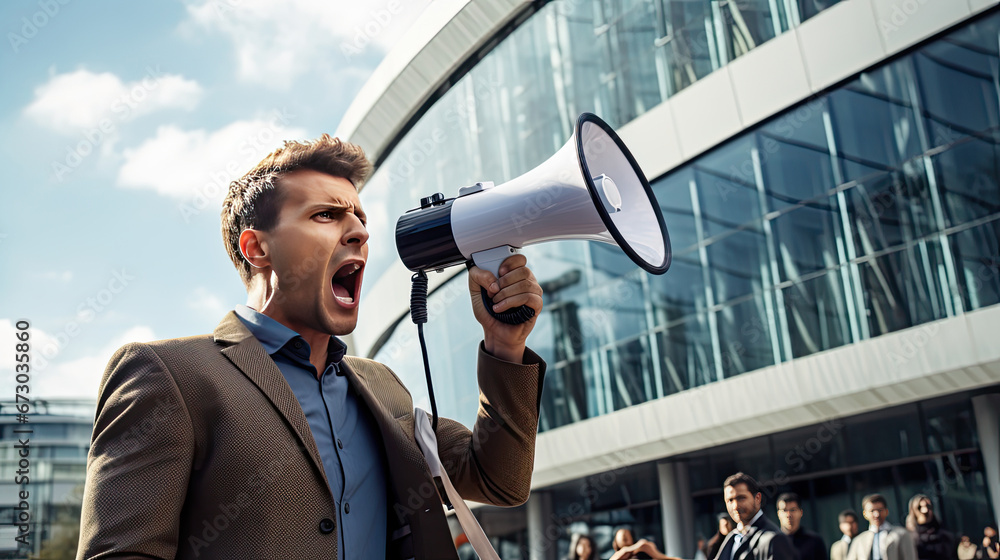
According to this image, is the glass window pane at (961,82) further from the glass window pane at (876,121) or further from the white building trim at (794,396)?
the white building trim at (794,396)

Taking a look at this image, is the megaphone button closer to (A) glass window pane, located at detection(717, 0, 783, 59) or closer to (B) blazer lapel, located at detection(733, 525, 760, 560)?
(B) blazer lapel, located at detection(733, 525, 760, 560)

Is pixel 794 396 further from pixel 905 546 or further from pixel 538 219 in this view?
pixel 538 219

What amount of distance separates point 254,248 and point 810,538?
19.6 ft

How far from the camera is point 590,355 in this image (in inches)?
496

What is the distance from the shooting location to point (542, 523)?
15438 mm

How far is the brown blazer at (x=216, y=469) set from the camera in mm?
1377

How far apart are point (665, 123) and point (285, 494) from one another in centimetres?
1083

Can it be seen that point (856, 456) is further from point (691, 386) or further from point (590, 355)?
point (590, 355)

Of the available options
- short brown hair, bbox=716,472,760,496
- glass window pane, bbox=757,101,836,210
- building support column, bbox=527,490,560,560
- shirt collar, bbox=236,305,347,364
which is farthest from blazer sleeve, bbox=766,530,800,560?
building support column, bbox=527,490,560,560

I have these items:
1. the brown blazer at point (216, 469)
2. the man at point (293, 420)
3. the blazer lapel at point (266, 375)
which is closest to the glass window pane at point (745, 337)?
the man at point (293, 420)

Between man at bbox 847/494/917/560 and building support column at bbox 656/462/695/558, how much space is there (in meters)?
4.31

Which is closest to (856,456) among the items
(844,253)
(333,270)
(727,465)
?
(727,465)

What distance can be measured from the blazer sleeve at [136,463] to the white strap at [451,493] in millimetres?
538

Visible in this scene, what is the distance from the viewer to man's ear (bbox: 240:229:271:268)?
72.2 inches
